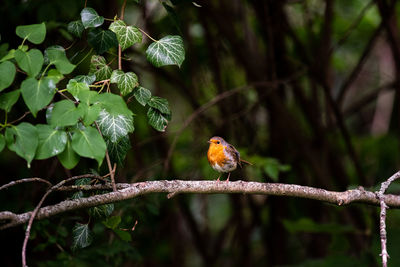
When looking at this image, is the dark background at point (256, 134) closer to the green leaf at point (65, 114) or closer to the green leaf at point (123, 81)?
the green leaf at point (123, 81)

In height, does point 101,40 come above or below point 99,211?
above

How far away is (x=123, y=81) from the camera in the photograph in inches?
69.7

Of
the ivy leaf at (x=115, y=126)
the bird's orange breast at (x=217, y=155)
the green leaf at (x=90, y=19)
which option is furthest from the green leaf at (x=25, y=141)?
the bird's orange breast at (x=217, y=155)

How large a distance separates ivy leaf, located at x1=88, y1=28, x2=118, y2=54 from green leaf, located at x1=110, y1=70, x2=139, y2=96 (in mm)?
123

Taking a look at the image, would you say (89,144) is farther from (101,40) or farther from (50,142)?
(101,40)

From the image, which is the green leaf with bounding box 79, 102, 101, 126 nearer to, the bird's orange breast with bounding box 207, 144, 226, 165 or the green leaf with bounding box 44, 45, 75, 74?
the green leaf with bounding box 44, 45, 75, 74

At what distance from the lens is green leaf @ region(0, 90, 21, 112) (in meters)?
1.61

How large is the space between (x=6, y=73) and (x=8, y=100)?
0.10m

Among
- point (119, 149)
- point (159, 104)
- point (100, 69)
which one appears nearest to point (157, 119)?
point (159, 104)

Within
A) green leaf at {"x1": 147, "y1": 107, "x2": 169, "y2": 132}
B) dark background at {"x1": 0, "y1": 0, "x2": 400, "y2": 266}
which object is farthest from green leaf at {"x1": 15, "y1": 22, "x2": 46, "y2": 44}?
dark background at {"x1": 0, "y1": 0, "x2": 400, "y2": 266}

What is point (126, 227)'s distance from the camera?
7.38 ft

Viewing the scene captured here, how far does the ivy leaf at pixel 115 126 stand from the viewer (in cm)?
174

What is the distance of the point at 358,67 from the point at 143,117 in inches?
90.2

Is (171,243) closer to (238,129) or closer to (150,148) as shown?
(150,148)
